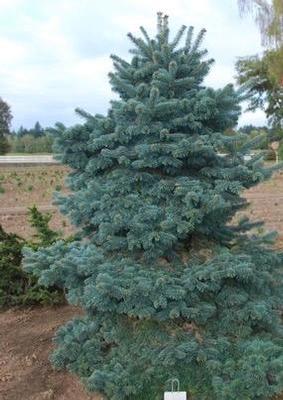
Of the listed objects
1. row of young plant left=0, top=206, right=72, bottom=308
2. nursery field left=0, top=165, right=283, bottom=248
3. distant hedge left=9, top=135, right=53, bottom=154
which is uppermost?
row of young plant left=0, top=206, right=72, bottom=308

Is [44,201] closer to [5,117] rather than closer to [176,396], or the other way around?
[176,396]

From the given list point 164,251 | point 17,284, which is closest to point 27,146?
point 17,284

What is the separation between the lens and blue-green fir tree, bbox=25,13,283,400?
317cm

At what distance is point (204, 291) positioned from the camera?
3291 millimetres

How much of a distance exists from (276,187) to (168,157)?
13.6 metres

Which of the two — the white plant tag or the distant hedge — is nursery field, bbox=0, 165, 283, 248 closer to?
the white plant tag

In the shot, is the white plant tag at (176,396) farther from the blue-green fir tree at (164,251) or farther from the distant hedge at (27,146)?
the distant hedge at (27,146)

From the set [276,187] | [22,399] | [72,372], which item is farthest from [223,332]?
[276,187]

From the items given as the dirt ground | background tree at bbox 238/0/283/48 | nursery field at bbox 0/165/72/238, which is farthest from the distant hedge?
the dirt ground

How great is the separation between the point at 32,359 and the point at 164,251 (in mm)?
1296

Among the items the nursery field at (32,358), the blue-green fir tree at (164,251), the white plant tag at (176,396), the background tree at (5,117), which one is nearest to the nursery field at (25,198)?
the nursery field at (32,358)

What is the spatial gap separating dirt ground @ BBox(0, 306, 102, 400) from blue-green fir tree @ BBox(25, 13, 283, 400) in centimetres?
16

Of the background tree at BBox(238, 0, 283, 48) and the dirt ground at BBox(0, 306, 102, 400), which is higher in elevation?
the background tree at BBox(238, 0, 283, 48)

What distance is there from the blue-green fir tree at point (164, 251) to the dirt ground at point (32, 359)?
157 millimetres
